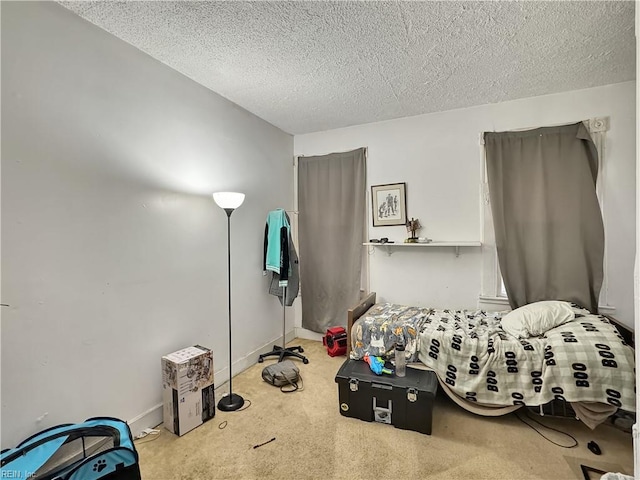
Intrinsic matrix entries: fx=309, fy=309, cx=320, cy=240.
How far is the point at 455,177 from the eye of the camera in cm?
319

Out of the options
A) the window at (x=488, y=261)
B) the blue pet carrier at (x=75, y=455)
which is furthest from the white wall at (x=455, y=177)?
the blue pet carrier at (x=75, y=455)

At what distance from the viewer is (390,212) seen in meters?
3.49

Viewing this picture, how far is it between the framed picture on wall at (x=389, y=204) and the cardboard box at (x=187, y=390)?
7.41 ft

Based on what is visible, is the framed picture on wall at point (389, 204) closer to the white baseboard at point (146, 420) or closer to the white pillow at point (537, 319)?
the white pillow at point (537, 319)

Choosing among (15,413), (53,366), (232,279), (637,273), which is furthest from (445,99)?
(15,413)

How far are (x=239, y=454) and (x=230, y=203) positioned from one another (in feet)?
5.54

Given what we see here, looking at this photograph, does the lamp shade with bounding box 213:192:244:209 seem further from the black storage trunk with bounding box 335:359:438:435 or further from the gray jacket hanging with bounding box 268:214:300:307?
the black storage trunk with bounding box 335:359:438:435

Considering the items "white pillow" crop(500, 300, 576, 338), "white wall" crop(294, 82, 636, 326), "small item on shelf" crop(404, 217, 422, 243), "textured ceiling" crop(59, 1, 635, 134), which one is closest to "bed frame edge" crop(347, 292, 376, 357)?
"white wall" crop(294, 82, 636, 326)

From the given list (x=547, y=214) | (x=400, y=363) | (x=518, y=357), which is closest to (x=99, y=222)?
(x=400, y=363)

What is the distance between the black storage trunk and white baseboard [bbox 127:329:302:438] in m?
1.11

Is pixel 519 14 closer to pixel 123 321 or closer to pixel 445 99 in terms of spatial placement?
pixel 445 99

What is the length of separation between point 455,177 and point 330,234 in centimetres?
150

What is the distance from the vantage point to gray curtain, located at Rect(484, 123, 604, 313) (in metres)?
2.66

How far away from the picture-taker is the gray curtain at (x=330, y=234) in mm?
3607
